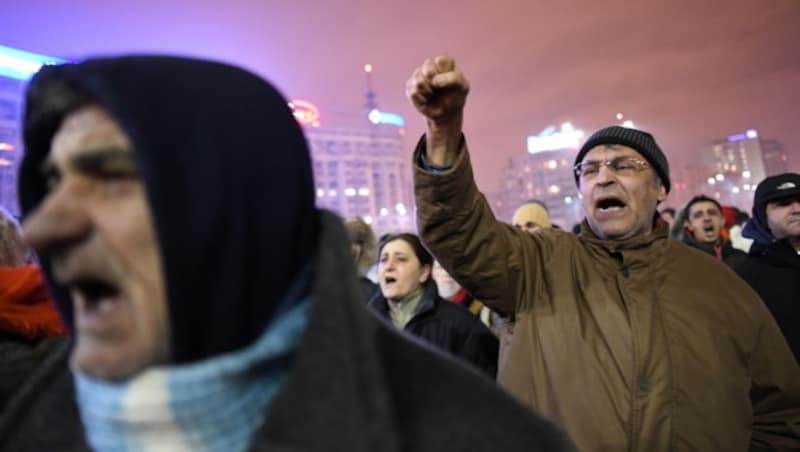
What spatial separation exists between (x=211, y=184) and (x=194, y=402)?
1.36 ft

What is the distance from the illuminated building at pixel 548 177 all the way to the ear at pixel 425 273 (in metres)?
78.7

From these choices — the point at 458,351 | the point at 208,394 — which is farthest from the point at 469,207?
the point at 458,351

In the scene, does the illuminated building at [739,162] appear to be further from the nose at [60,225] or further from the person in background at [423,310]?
the nose at [60,225]

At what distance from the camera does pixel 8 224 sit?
280 cm

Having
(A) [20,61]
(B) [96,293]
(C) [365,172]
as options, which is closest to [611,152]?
(B) [96,293]

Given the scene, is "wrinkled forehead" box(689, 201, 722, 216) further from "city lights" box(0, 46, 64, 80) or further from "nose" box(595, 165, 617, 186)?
"city lights" box(0, 46, 64, 80)

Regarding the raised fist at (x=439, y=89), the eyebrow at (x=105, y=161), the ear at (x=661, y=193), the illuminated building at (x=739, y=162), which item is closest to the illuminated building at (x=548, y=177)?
the illuminated building at (x=739, y=162)

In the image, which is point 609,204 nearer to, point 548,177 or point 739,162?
point 548,177

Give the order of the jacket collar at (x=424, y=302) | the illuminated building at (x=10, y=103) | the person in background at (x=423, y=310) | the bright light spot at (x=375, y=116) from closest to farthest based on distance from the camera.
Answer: the person in background at (x=423, y=310)
the jacket collar at (x=424, y=302)
the illuminated building at (x=10, y=103)
the bright light spot at (x=375, y=116)

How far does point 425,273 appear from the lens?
5.08m

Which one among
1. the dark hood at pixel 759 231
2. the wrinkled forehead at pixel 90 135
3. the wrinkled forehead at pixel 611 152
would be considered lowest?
the dark hood at pixel 759 231

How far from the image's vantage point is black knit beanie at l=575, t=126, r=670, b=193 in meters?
3.08

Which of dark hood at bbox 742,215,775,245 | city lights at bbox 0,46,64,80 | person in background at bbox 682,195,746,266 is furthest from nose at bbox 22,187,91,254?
city lights at bbox 0,46,64,80

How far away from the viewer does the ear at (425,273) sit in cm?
502
